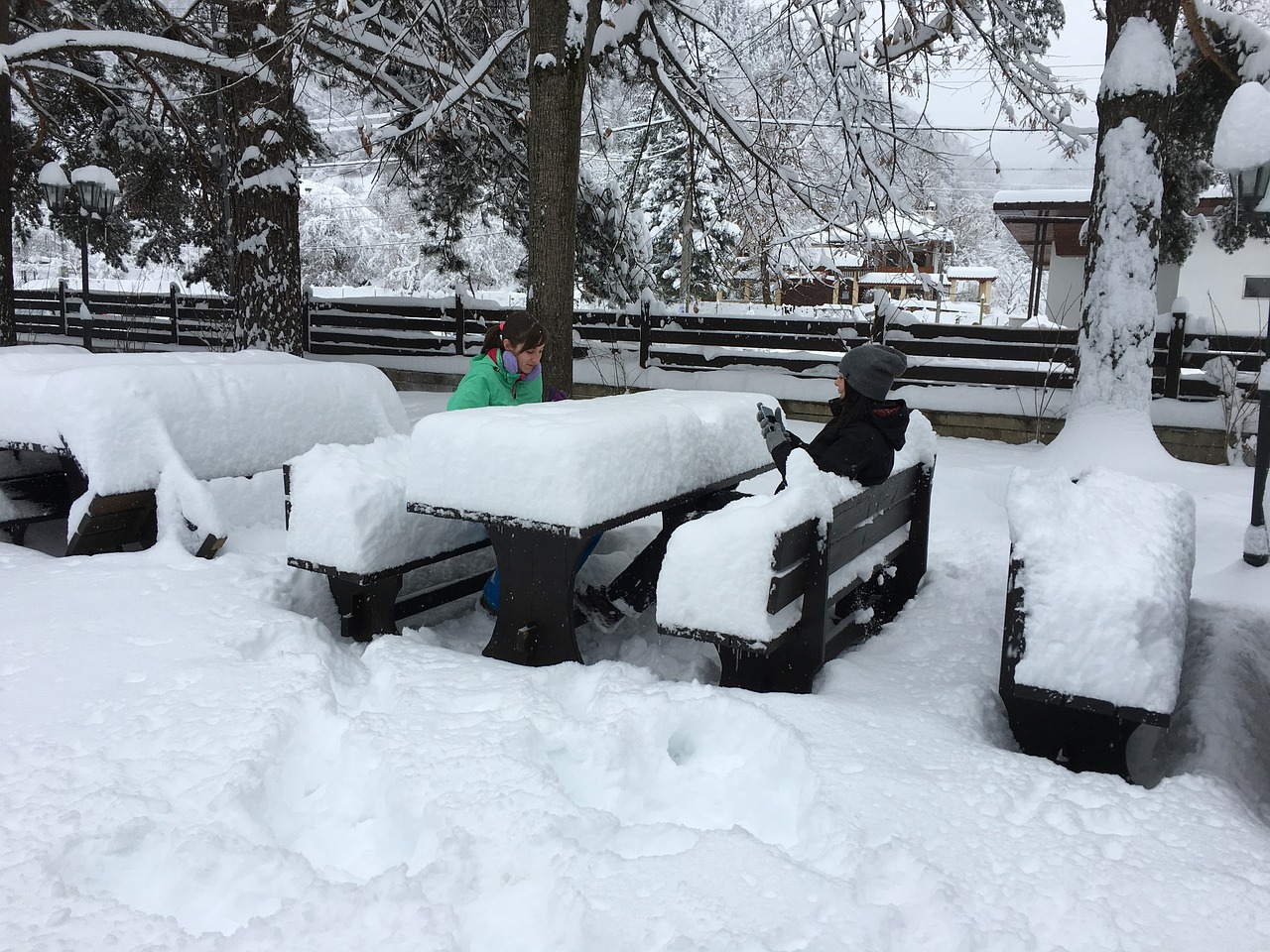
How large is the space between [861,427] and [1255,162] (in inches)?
93.2

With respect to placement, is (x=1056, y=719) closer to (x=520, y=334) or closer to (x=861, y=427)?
(x=861, y=427)

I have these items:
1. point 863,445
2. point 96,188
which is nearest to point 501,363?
point 863,445

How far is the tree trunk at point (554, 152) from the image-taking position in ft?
18.8

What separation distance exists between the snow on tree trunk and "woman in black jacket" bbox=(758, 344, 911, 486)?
443 centimetres

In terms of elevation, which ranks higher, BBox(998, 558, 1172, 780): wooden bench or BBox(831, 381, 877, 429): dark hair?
BBox(831, 381, 877, 429): dark hair

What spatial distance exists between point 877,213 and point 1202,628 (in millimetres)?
6334

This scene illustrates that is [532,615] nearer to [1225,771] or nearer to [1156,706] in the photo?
[1156,706]

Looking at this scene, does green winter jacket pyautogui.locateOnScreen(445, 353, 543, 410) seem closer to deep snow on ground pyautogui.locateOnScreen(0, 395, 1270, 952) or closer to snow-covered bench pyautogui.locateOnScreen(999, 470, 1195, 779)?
deep snow on ground pyautogui.locateOnScreen(0, 395, 1270, 952)

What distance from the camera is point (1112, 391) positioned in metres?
7.11

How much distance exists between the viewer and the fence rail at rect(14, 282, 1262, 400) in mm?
9742

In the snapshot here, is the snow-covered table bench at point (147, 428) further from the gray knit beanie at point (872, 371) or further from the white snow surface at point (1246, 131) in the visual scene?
the white snow surface at point (1246, 131)

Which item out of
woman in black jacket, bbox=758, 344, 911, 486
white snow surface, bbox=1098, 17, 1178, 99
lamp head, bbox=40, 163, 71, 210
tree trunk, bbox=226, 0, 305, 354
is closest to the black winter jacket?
woman in black jacket, bbox=758, 344, 911, 486

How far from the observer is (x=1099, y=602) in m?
2.52

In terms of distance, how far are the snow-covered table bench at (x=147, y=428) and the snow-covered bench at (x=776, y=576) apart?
2.52 m
